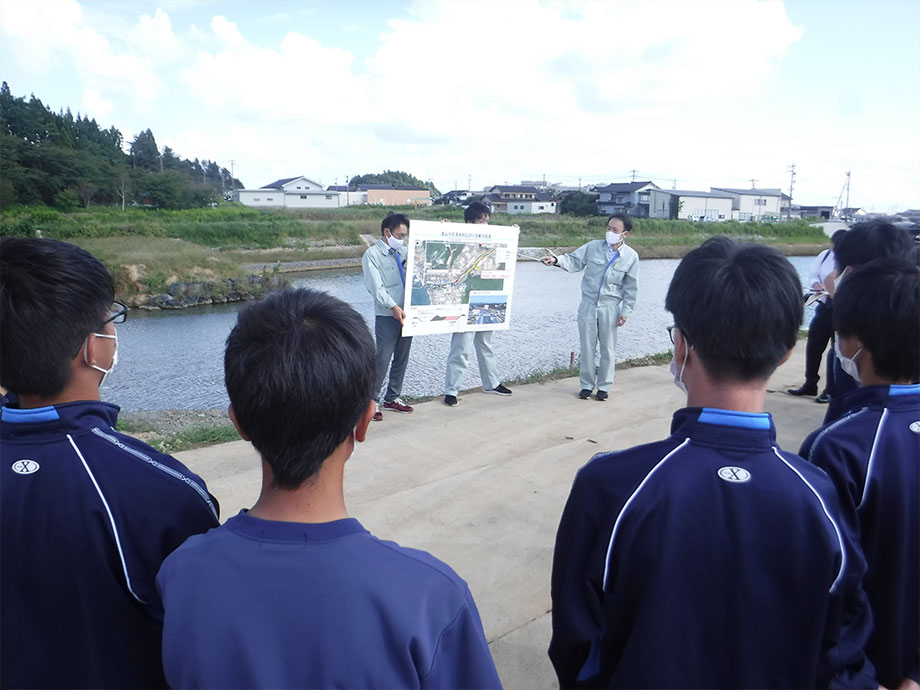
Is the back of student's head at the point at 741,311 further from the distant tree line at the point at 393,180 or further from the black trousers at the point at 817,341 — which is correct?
the distant tree line at the point at 393,180

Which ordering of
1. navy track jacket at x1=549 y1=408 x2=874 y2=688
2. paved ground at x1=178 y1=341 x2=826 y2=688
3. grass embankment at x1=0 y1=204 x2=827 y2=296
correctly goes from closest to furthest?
navy track jacket at x1=549 y1=408 x2=874 y2=688
paved ground at x1=178 y1=341 x2=826 y2=688
grass embankment at x1=0 y1=204 x2=827 y2=296

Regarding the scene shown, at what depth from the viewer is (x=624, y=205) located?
60.1m

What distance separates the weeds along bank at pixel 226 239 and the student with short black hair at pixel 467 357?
1655 cm

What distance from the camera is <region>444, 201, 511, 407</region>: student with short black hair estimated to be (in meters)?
5.86

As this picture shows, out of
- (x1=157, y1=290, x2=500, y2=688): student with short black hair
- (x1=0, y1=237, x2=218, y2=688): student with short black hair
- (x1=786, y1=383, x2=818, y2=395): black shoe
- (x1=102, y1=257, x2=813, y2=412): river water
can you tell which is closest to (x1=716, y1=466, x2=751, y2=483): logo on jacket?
(x1=157, y1=290, x2=500, y2=688): student with short black hair

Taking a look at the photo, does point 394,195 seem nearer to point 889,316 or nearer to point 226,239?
point 226,239

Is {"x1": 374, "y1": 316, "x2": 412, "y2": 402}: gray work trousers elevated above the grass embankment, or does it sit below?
below

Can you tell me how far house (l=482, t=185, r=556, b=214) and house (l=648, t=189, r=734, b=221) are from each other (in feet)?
33.1

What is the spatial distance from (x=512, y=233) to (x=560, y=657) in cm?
496

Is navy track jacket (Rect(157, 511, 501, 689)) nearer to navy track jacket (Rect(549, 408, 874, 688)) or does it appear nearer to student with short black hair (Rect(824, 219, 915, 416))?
navy track jacket (Rect(549, 408, 874, 688))

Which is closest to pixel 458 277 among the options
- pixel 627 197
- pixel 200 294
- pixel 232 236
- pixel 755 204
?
pixel 200 294

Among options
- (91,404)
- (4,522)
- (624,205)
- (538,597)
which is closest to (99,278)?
(91,404)

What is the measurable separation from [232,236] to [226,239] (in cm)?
48

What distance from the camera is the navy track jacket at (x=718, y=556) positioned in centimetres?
132
